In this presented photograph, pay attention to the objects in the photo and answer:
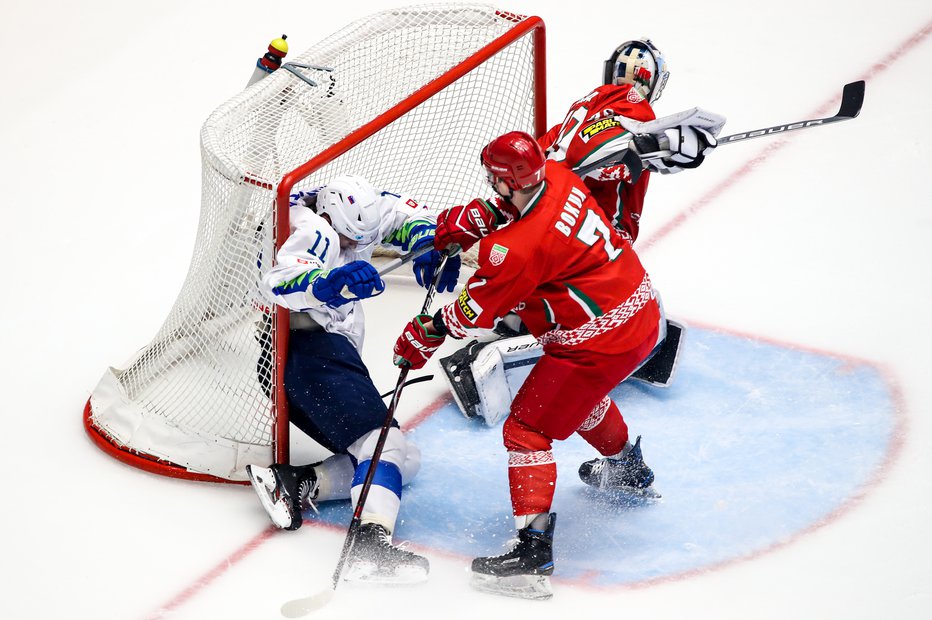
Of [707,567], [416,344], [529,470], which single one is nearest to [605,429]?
[529,470]

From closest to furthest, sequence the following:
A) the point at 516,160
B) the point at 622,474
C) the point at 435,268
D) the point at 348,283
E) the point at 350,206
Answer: the point at 516,160, the point at 348,283, the point at 350,206, the point at 622,474, the point at 435,268

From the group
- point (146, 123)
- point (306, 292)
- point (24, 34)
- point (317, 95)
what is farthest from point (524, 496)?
point (24, 34)

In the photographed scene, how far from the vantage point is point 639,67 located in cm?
389

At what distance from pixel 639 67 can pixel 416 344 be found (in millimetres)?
1174

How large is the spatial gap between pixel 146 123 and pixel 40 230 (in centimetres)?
90

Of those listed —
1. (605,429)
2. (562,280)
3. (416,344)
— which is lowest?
(605,429)

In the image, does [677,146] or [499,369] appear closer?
[677,146]

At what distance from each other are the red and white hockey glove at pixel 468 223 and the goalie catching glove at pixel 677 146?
46cm

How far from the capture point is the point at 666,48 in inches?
242

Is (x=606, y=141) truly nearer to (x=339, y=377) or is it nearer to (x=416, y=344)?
(x=416, y=344)

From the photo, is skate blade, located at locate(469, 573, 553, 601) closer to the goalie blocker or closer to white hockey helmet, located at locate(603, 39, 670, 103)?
the goalie blocker

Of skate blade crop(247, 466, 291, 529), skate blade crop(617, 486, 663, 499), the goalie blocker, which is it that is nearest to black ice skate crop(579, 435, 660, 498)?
skate blade crop(617, 486, 663, 499)

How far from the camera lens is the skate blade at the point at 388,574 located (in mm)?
3334

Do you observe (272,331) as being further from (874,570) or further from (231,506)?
(874,570)
